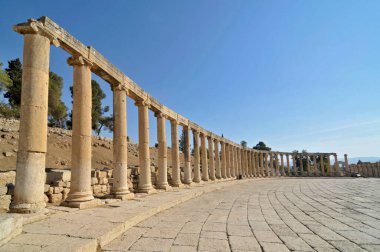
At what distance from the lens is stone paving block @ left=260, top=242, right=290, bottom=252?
4.69m

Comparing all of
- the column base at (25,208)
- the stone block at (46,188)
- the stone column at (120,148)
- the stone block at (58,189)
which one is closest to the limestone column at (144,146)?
the stone column at (120,148)

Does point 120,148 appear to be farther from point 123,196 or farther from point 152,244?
point 152,244

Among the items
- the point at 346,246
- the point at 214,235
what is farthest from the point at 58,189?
the point at 346,246

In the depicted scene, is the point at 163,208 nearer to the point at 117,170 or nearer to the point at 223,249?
the point at 117,170

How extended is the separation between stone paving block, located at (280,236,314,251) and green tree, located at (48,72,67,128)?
4147cm

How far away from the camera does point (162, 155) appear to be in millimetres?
16406

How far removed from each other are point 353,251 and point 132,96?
1175cm

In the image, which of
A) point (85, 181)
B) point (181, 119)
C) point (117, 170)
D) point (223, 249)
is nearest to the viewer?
point (223, 249)

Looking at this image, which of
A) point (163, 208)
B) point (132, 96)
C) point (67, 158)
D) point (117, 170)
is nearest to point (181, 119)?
point (132, 96)

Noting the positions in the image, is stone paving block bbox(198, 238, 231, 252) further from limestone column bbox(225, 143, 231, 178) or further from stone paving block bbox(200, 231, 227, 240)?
limestone column bbox(225, 143, 231, 178)

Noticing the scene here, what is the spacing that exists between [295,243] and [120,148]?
28.1 ft

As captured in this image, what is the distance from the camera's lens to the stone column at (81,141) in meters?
8.62

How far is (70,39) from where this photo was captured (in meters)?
8.96

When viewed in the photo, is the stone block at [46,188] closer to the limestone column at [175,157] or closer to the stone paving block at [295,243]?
the stone paving block at [295,243]
